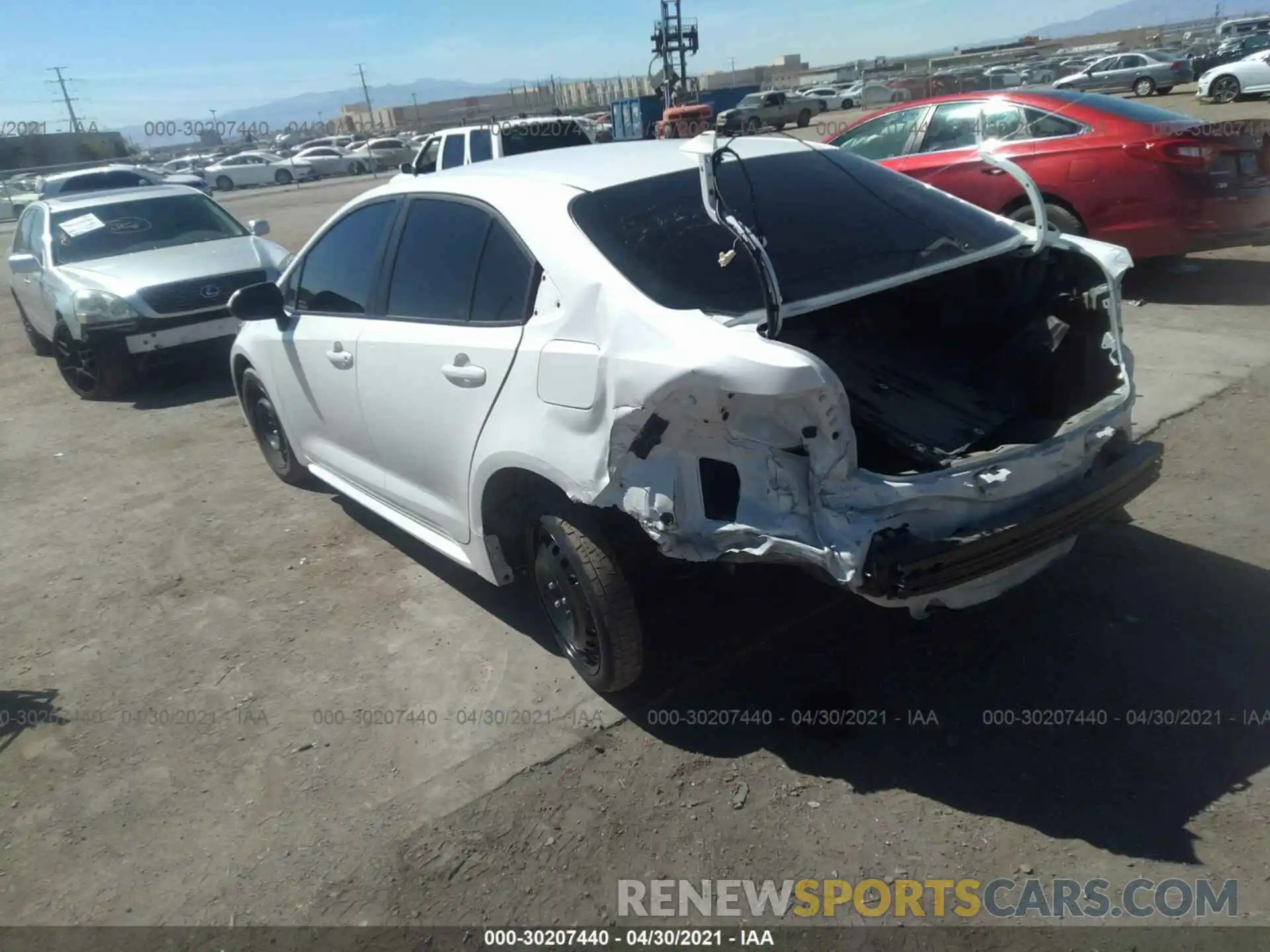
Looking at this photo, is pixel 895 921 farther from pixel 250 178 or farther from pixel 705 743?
pixel 250 178

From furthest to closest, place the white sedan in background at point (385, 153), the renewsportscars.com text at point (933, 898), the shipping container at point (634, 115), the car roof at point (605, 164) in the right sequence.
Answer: the white sedan in background at point (385, 153)
the shipping container at point (634, 115)
the car roof at point (605, 164)
the renewsportscars.com text at point (933, 898)

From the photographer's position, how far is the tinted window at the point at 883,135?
9141 millimetres

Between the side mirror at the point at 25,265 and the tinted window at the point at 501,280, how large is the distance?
24.6 feet

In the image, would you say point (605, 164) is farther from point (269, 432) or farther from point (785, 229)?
point (269, 432)

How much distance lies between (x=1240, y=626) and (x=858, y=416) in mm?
1663

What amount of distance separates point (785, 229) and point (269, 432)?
12.1ft

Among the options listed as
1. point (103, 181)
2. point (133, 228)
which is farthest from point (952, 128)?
point (103, 181)

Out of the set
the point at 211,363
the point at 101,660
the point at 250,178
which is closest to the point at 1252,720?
the point at 101,660

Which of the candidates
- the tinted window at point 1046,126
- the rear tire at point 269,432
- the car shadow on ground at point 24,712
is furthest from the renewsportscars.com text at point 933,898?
the tinted window at point 1046,126

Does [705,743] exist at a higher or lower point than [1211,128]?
lower

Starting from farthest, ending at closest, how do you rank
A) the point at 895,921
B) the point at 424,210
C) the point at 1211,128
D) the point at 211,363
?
1. the point at 211,363
2. the point at 1211,128
3. the point at 424,210
4. the point at 895,921

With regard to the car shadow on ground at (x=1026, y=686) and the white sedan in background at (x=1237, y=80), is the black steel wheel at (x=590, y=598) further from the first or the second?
the white sedan in background at (x=1237, y=80)

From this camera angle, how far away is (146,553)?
5.22 meters

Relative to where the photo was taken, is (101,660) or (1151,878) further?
(101,660)
